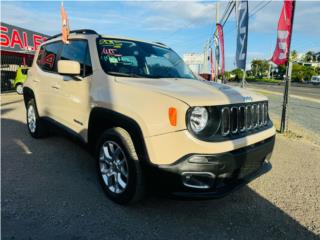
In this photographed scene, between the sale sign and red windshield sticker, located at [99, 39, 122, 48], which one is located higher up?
the sale sign

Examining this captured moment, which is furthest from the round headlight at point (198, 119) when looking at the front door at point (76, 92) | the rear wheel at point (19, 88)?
the rear wheel at point (19, 88)

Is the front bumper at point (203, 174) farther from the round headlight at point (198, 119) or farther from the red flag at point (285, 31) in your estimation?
the red flag at point (285, 31)

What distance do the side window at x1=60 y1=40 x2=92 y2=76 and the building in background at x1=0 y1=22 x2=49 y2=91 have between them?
1554cm

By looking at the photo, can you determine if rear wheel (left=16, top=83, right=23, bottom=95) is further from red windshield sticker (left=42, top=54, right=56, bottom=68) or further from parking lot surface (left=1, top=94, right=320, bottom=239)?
parking lot surface (left=1, top=94, right=320, bottom=239)

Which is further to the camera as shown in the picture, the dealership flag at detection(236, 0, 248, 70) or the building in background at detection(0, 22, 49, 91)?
the building in background at detection(0, 22, 49, 91)

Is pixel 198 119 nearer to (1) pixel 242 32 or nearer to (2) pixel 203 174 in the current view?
(2) pixel 203 174

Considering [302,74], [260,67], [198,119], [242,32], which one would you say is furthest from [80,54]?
[260,67]

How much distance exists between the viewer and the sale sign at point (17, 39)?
18028mm

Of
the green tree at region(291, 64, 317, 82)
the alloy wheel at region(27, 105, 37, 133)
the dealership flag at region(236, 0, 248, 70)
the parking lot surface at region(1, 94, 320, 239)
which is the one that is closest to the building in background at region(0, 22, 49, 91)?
the dealership flag at region(236, 0, 248, 70)

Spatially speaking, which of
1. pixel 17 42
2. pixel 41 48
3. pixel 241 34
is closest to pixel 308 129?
pixel 241 34

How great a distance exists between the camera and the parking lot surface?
285 cm

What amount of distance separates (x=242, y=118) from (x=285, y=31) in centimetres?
553

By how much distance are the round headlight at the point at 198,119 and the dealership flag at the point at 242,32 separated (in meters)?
8.32

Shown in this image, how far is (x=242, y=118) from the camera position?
3.17 metres
